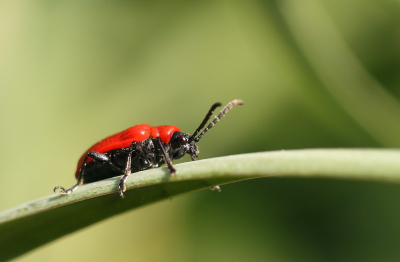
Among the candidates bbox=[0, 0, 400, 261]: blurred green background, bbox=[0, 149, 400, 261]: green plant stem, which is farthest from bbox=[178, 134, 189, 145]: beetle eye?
bbox=[0, 149, 400, 261]: green plant stem

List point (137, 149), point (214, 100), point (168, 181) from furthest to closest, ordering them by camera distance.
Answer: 1. point (214, 100)
2. point (137, 149)
3. point (168, 181)

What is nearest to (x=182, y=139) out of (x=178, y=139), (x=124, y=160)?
(x=178, y=139)

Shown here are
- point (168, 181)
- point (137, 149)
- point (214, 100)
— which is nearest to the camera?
point (168, 181)

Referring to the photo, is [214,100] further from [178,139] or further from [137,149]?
[137,149]

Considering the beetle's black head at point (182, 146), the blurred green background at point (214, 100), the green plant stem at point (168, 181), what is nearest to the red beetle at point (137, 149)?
the beetle's black head at point (182, 146)

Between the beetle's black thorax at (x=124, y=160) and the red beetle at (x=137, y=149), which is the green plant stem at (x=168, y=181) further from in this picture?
the beetle's black thorax at (x=124, y=160)

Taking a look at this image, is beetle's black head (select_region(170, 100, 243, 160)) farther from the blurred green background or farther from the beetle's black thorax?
the blurred green background

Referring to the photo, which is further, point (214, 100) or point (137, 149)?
point (214, 100)
